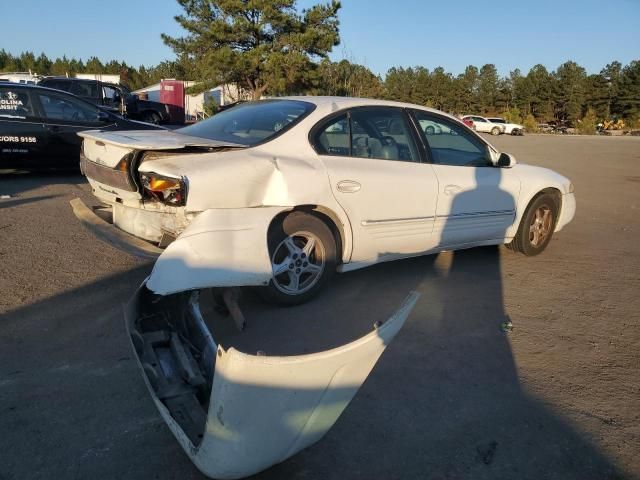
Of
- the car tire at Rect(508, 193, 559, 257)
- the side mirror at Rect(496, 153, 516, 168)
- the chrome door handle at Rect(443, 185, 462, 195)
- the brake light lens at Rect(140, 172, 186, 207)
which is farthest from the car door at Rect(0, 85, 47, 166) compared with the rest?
the car tire at Rect(508, 193, 559, 257)

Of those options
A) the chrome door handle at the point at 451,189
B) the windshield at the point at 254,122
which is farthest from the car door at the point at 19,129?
the chrome door handle at the point at 451,189

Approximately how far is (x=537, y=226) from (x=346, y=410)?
385 centimetres

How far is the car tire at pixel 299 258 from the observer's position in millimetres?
3943

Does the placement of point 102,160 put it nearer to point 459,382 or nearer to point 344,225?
point 344,225

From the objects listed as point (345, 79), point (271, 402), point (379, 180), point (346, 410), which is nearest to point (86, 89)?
point (345, 79)

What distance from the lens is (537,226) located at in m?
5.87

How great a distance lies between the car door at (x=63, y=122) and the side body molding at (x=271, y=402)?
7935mm

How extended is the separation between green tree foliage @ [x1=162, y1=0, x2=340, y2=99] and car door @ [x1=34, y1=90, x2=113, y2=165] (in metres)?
25.3

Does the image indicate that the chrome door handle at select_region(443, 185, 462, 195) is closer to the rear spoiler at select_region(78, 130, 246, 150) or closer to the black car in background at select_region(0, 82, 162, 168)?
the rear spoiler at select_region(78, 130, 246, 150)

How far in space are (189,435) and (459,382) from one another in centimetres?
166

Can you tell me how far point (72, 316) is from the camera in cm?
394

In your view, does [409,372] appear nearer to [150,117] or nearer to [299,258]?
[299,258]

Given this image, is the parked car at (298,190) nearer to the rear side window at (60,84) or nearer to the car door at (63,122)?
the car door at (63,122)

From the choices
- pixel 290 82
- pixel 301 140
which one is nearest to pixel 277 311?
pixel 301 140
